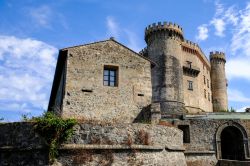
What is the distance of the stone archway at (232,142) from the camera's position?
2708cm

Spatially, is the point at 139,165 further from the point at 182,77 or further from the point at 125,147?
the point at 182,77

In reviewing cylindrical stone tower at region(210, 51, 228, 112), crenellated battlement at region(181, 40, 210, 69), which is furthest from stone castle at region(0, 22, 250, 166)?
cylindrical stone tower at region(210, 51, 228, 112)

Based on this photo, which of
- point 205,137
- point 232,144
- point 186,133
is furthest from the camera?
point 232,144

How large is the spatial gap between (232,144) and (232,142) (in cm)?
19

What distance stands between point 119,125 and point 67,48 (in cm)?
818

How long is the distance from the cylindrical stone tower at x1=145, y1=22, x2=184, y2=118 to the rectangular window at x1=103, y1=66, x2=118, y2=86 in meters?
16.1

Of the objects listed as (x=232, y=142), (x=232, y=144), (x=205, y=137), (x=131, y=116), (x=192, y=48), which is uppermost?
(x=192, y=48)

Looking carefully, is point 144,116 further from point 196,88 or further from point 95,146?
point 196,88

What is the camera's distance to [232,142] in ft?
97.8

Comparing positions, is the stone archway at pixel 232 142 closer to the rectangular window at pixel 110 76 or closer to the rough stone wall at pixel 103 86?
the rough stone wall at pixel 103 86

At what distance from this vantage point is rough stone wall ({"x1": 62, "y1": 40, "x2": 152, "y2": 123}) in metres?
19.4

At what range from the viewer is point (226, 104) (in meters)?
50.0

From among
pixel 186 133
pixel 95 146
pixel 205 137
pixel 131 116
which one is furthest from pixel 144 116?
pixel 205 137

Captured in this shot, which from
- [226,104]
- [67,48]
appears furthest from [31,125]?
[226,104]
